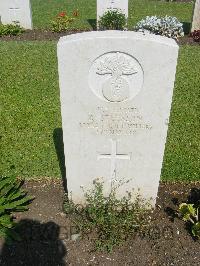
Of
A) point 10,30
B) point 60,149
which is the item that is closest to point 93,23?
point 10,30

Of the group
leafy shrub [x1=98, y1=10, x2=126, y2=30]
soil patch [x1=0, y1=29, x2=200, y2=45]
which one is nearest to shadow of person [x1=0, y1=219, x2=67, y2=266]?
soil patch [x1=0, y1=29, x2=200, y2=45]

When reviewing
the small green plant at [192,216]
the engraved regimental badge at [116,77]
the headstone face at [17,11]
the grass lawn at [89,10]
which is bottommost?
the small green plant at [192,216]

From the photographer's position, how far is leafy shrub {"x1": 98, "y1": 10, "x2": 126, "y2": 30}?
12.2 m

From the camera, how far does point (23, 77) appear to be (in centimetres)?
882

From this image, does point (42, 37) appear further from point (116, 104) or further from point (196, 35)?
point (116, 104)

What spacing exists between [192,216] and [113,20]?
9.32 metres

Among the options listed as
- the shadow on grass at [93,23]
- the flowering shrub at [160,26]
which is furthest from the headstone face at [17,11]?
the flowering shrub at [160,26]

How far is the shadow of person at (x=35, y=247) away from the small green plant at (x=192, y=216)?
1.51 metres

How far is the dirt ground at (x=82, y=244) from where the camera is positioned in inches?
157

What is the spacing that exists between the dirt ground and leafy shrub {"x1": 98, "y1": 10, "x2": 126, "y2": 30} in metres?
8.93

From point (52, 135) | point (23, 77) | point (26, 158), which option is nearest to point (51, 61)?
point (23, 77)

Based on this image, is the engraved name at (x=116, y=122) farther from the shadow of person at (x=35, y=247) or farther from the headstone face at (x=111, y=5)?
the headstone face at (x=111, y=5)

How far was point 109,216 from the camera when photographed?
416 centimetres

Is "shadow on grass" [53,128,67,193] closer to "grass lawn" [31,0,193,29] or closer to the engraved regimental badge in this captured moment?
the engraved regimental badge
